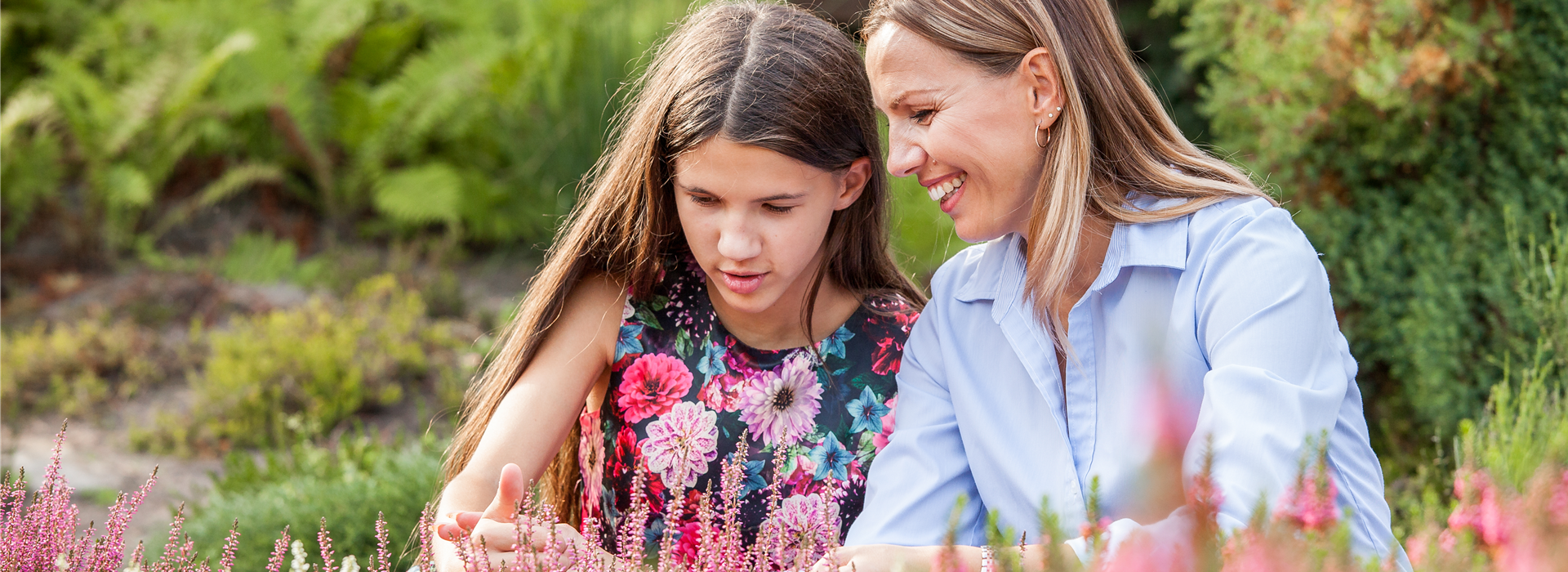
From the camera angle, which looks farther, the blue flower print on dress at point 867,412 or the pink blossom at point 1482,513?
the blue flower print on dress at point 867,412

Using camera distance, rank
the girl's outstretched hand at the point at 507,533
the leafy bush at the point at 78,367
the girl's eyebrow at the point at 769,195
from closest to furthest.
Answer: the girl's outstretched hand at the point at 507,533
the girl's eyebrow at the point at 769,195
the leafy bush at the point at 78,367

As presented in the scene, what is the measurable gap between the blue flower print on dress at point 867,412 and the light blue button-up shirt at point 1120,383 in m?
0.17

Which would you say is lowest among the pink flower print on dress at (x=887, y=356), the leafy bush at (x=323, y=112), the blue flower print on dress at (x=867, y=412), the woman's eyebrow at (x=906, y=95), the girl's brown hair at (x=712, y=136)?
the blue flower print on dress at (x=867, y=412)

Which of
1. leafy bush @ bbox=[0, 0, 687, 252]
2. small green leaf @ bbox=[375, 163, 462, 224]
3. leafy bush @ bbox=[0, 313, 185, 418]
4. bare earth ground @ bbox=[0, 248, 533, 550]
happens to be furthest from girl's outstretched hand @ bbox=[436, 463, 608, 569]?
small green leaf @ bbox=[375, 163, 462, 224]

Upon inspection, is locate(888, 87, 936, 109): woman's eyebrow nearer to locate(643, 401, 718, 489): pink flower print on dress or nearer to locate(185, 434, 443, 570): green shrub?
locate(643, 401, 718, 489): pink flower print on dress

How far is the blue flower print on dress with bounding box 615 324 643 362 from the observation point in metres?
2.33

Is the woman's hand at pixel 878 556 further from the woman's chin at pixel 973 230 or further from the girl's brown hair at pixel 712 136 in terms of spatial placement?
the girl's brown hair at pixel 712 136

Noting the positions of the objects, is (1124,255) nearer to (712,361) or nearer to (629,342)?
(712,361)

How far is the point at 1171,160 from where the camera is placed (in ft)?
6.71

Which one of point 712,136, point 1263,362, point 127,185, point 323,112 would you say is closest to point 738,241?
point 712,136

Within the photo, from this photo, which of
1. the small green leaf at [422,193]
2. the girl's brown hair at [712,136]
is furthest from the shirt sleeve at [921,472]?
the small green leaf at [422,193]

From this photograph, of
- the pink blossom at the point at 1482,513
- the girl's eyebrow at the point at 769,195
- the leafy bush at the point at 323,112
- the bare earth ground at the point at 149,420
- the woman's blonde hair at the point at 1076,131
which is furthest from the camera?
the leafy bush at the point at 323,112

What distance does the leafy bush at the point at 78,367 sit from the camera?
4680 millimetres

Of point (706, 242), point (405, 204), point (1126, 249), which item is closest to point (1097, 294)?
point (1126, 249)
